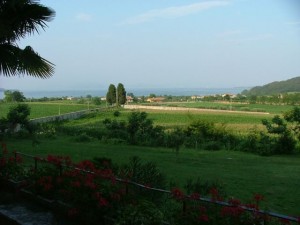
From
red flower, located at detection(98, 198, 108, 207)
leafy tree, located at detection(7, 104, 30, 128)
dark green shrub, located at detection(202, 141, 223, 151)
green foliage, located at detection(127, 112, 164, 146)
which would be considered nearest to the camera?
red flower, located at detection(98, 198, 108, 207)

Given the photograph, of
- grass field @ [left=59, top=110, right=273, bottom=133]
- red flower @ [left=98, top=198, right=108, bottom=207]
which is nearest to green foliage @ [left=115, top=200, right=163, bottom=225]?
red flower @ [left=98, top=198, right=108, bottom=207]

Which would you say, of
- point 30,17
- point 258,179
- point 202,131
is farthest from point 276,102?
point 30,17

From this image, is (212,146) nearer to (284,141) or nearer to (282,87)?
(284,141)

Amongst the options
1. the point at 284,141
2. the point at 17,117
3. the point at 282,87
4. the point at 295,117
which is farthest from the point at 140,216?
the point at 282,87

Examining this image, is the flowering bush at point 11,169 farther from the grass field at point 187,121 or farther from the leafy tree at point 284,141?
the grass field at point 187,121

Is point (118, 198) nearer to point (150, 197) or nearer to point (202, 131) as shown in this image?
point (150, 197)

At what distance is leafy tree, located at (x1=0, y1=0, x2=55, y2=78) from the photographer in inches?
318

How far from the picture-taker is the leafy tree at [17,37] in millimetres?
8070

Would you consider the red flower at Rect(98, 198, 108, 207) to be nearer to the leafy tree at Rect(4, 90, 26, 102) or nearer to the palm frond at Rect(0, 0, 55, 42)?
the palm frond at Rect(0, 0, 55, 42)

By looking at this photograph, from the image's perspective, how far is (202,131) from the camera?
28609 mm

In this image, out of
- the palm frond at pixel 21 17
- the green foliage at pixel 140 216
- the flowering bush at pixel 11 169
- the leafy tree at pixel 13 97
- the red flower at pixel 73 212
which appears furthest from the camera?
the leafy tree at pixel 13 97

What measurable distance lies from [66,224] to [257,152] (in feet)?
67.1

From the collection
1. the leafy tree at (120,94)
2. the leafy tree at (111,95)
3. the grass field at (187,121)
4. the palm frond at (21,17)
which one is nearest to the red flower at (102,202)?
the palm frond at (21,17)

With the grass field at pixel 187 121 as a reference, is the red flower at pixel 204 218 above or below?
above
